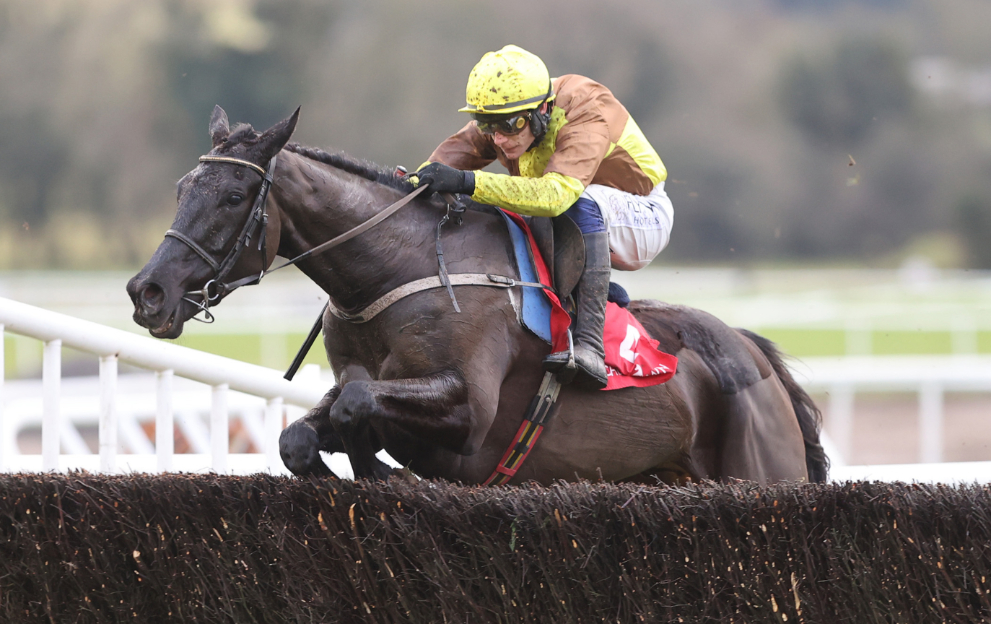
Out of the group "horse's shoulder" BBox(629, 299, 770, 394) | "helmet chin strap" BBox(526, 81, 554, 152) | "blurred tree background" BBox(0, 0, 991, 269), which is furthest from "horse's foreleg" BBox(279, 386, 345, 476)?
"blurred tree background" BBox(0, 0, 991, 269)

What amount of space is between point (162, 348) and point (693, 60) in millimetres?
30705

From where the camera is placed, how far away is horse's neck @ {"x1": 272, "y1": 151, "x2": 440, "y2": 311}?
3.26m

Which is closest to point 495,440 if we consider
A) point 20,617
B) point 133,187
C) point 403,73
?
point 20,617

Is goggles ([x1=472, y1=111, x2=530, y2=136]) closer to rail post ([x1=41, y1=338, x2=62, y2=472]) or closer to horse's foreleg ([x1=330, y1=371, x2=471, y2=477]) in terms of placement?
horse's foreleg ([x1=330, y1=371, x2=471, y2=477])

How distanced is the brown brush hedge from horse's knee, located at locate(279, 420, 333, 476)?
290 mm

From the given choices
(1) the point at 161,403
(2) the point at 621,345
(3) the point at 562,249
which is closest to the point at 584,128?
(3) the point at 562,249

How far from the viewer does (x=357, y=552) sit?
2.72 meters

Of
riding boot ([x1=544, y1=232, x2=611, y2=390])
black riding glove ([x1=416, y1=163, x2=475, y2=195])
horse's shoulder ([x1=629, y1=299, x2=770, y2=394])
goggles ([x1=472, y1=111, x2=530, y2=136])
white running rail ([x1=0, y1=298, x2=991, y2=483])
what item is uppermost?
goggles ([x1=472, y1=111, x2=530, y2=136])

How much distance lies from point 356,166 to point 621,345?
1014 millimetres

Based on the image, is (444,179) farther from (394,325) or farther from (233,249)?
(233,249)

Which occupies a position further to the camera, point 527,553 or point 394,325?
point 394,325

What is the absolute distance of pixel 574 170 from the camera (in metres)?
3.35

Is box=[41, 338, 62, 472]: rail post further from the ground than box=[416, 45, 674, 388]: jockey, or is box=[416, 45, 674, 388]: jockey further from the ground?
box=[416, 45, 674, 388]: jockey

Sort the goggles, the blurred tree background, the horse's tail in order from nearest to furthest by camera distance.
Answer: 1. the goggles
2. the horse's tail
3. the blurred tree background
